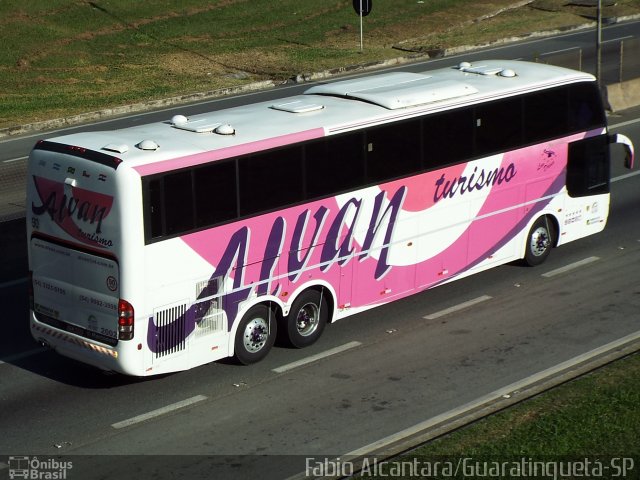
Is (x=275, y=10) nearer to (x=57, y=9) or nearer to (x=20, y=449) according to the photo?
(x=57, y=9)

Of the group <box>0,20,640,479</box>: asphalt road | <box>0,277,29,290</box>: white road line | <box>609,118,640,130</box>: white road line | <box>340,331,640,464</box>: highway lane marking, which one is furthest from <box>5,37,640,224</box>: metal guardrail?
<box>340,331,640,464</box>: highway lane marking

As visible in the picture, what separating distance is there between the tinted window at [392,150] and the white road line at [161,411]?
3.83 m

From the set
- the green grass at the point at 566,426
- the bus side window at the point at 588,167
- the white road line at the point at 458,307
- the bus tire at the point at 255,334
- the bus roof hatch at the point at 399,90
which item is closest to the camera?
the green grass at the point at 566,426

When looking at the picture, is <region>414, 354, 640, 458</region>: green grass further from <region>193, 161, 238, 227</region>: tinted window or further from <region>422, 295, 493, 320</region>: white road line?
<region>193, 161, 238, 227</region>: tinted window

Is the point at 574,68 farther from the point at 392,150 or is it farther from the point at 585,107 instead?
the point at 392,150

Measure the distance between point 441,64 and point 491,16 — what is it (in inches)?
440

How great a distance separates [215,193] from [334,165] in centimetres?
196

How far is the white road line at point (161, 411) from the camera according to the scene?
12.7 m

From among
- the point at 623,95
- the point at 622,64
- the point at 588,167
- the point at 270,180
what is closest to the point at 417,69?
the point at 622,64

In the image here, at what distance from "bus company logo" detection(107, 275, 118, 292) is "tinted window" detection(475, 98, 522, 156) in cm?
616

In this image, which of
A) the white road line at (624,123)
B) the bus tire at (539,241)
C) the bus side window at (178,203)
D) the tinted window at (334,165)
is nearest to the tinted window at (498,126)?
the bus tire at (539,241)

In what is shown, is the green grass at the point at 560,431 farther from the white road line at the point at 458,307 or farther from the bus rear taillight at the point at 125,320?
the bus rear taillight at the point at 125,320

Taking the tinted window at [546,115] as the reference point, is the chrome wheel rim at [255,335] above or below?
below

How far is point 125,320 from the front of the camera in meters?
12.8
